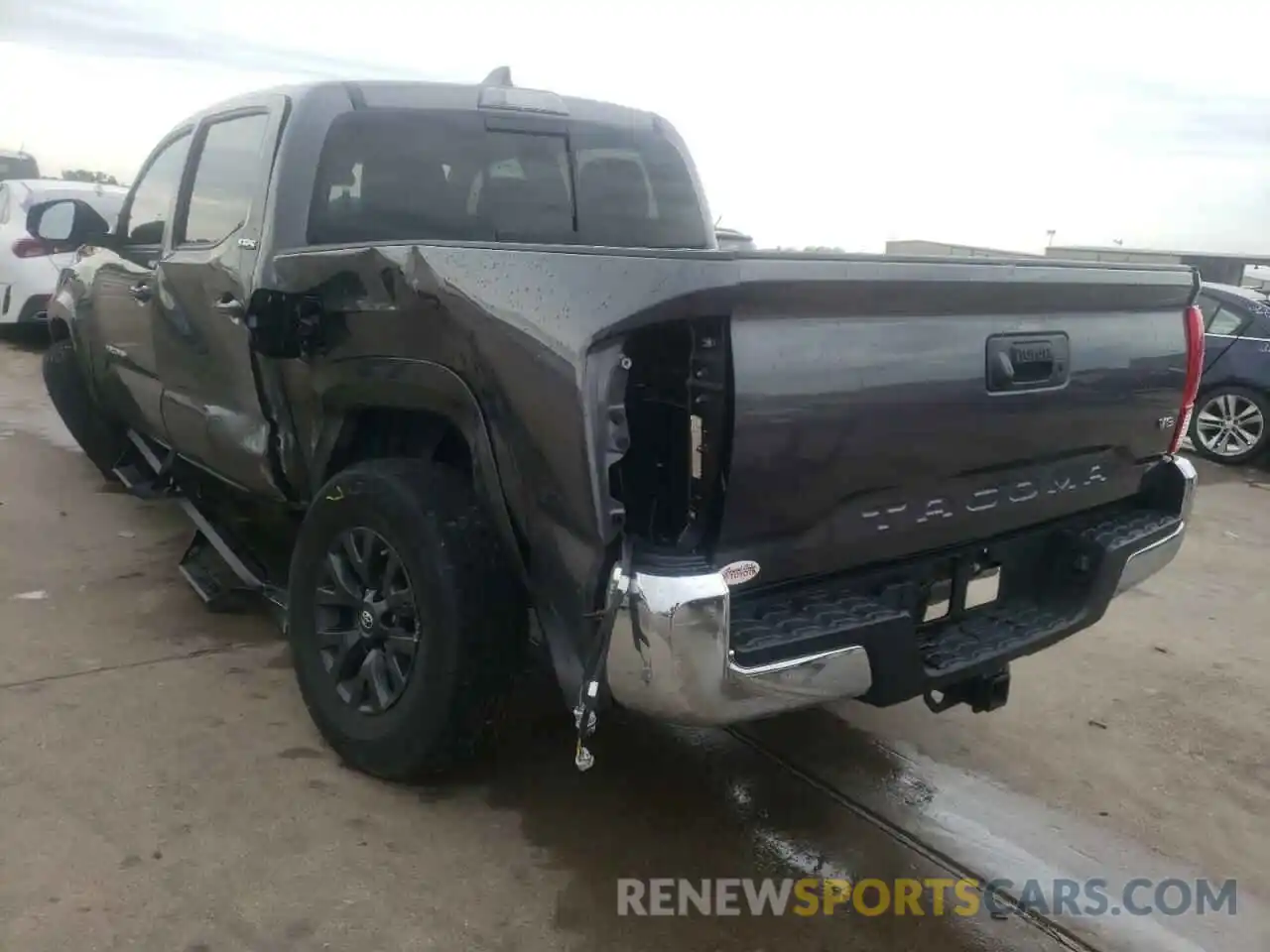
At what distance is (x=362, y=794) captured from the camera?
3152mm

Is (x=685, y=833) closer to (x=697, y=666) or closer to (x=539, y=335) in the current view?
(x=697, y=666)

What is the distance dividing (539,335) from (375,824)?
4.78ft

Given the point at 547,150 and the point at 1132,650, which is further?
the point at 1132,650

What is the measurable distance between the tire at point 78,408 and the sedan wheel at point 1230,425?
28.2ft

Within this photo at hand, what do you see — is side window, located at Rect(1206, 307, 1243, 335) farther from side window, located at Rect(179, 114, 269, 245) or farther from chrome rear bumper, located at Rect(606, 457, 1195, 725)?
chrome rear bumper, located at Rect(606, 457, 1195, 725)

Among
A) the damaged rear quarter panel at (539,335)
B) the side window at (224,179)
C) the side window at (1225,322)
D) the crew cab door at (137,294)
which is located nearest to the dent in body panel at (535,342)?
the damaged rear quarter panel at (539,335)

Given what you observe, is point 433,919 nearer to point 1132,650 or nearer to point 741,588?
point 741,588

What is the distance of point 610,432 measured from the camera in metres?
2.31

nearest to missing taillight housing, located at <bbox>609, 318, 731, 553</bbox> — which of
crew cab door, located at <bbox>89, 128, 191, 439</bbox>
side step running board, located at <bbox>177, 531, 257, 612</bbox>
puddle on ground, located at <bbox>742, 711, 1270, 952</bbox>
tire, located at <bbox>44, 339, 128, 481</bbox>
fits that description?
puddle on ground, located at <bbox>742, 711, 1270, 952</bbox>

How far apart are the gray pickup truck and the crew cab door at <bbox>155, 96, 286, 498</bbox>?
2 centimetres

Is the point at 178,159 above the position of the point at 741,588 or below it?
above

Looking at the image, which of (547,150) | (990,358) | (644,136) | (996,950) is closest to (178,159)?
(547,150)

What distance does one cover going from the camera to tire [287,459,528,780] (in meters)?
2.83

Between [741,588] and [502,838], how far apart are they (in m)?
1.07
